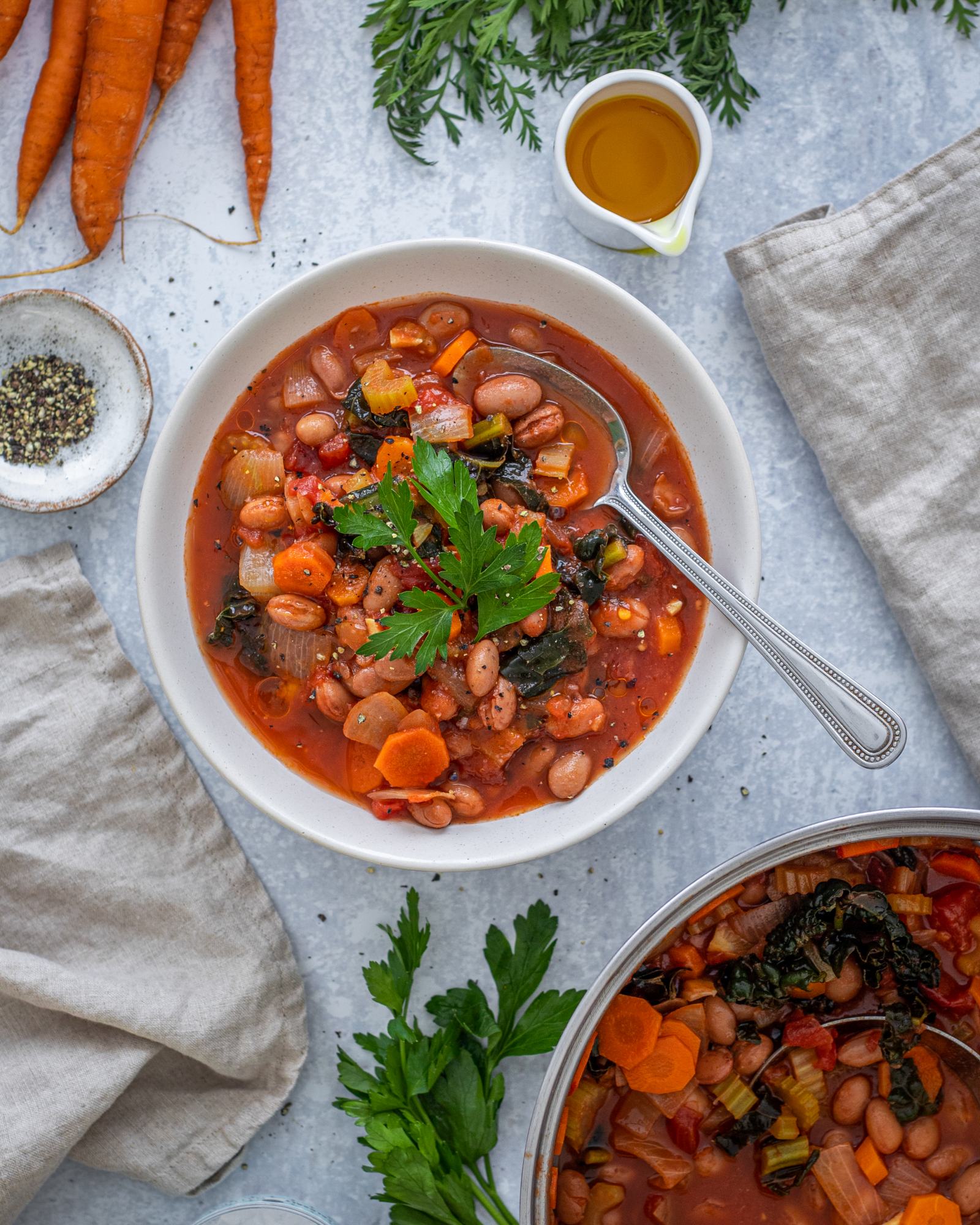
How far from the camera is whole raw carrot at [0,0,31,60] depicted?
3.32 metres

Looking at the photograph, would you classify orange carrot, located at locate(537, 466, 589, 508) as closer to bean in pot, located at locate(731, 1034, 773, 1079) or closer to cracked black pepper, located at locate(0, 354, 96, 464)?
cracked black pepper, located at locate(0, 354, 96, 464)

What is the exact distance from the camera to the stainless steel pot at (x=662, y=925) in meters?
2.73

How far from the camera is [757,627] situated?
2.81 meters

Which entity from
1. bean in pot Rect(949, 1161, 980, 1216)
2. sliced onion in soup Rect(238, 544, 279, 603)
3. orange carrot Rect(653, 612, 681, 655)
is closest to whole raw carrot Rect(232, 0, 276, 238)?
sliced onion in soup Rect(238, 544, 279, 603)

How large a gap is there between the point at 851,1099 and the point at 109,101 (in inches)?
161

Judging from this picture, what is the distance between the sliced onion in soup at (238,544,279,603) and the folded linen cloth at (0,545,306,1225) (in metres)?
0.69

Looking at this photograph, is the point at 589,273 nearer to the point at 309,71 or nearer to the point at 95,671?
the point at 309,71

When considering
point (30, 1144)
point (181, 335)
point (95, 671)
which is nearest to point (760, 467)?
point (181, 335)

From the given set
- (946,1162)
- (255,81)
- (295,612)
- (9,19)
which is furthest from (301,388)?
(946,1162)

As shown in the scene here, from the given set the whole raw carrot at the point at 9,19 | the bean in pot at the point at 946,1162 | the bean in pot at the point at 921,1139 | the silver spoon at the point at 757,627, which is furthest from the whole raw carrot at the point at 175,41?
the bean in pot at the point at 946,1162

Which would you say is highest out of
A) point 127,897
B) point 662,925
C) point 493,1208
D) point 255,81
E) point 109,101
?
point 109,101

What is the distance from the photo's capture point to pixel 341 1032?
340 centimetres

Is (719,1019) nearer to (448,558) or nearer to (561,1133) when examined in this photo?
(561,1133)

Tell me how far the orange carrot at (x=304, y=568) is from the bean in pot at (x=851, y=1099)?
232 centimetres
